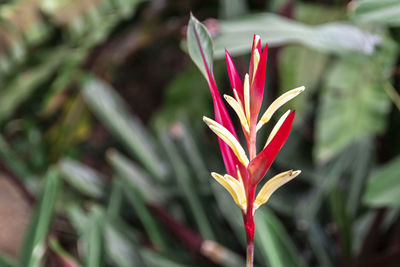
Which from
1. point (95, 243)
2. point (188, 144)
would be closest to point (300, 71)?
point (188, 144)

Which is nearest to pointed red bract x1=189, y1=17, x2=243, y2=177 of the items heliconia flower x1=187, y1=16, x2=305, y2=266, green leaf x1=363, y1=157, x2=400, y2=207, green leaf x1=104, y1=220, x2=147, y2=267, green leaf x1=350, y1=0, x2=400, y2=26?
heliconia flower x1=187, y1=16, x2=305, y2=266

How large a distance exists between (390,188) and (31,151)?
81 cm

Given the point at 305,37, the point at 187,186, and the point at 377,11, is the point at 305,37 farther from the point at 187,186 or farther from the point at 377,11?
the point at 187,186

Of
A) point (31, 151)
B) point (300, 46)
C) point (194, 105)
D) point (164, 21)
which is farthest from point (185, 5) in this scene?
point (31, 151)

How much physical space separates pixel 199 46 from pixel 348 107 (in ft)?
1.76

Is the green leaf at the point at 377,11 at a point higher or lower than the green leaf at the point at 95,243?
higher

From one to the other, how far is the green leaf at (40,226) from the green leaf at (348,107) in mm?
384

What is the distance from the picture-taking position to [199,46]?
0.31 m

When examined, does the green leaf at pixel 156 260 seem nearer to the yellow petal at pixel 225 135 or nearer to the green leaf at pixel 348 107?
the green leaf at pixel 348 107

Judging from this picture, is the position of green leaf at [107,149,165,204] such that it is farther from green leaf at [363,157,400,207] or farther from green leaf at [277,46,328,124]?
green leaf at [363,157,400,207]

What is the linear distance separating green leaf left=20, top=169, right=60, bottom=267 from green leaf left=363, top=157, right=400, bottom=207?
1.19 ft

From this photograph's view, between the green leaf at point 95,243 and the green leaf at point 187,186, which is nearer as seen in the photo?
the green leaf at point 95,243

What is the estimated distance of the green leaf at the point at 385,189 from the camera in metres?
0.55

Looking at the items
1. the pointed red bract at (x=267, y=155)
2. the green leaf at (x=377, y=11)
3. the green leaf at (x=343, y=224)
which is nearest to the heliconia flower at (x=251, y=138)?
the pointed red bract at (x=267, y=155)
